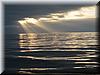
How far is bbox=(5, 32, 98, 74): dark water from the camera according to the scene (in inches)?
693

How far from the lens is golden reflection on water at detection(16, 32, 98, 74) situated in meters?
17.6

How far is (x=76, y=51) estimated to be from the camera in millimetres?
17625

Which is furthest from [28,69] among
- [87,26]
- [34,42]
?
[87,26]

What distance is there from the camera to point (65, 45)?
17641mm

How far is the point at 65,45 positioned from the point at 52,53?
0.36m

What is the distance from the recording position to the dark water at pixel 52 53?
17609mm

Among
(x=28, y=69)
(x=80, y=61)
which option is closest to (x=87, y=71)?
(x=80, y=61)

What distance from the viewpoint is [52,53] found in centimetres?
1762

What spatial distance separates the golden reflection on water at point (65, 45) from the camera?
17.6m

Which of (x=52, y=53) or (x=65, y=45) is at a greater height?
(x=65, y=45)

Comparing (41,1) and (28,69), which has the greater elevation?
(41,1)

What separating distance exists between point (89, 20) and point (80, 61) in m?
0.99

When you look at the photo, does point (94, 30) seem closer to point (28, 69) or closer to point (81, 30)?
point (81, 30)

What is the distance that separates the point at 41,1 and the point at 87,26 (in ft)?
4.03
